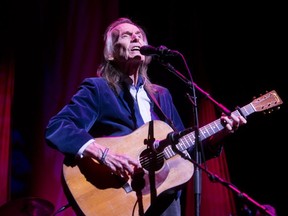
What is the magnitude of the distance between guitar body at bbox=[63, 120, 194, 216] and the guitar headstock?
2.69ft

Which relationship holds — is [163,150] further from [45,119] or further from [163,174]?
[45,119]

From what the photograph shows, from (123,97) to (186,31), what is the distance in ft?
12.6

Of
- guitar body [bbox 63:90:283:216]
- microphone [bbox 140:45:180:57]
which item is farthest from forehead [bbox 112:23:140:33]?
guitar body [bbox 63:90:283:216]

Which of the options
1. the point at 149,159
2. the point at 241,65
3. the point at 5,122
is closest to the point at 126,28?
the point at 149,159

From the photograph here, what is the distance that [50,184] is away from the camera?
13.9ft

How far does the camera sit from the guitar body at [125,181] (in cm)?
240

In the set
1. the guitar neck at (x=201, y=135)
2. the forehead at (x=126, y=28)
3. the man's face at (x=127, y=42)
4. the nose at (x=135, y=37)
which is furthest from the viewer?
the forehead at (x=126, y=28)

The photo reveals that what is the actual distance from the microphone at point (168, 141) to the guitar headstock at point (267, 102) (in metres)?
0.96

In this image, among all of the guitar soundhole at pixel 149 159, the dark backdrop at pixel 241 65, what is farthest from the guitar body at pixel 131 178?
the dark backdrop at pixel 241 65

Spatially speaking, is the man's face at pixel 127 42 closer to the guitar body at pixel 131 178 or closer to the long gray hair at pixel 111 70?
the long gray hair at pixel 111 70

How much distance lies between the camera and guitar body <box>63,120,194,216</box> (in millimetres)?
2400

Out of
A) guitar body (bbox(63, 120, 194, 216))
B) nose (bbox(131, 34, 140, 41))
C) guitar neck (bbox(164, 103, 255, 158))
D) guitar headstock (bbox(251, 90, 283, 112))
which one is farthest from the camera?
nose (bbox(131, 34, 140, 41))

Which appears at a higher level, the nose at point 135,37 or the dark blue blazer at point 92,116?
the nose at point 135,37

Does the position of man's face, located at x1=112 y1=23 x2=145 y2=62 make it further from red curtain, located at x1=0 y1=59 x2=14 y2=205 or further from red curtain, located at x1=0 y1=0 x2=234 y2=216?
red curtain, located at x1=0 y1=59 x2=14 y2=205
